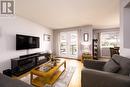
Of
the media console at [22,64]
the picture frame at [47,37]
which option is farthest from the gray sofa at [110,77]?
the picture frame at [47,37]

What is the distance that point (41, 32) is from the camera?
596 centimetres

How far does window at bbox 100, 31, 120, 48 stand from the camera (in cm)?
686

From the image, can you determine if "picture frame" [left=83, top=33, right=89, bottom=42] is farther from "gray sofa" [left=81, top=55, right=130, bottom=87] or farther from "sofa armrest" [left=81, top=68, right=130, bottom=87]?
"sofa armrest" [left=81, top=68, right=130, bottom=87]

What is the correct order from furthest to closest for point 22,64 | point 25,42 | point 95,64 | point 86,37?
1. point 86,37
2. point 25,42
3. point 22,64
4. point 95,64

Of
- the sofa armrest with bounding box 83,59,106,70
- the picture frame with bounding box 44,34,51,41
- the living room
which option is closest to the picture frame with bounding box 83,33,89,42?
the living room

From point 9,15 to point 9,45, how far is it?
110 centimetres

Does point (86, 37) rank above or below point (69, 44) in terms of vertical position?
above

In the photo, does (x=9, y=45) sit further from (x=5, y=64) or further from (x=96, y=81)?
(x=96, y=81)

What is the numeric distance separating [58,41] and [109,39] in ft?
11.9

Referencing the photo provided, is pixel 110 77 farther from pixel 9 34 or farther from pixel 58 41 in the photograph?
pixel 58 41

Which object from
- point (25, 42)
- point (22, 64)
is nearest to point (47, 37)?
point (25, 42)

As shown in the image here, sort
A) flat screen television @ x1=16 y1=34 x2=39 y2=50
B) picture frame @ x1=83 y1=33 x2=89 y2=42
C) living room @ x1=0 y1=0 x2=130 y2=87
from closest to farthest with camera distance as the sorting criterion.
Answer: living room @ x1=0 y1=0 x2=130 y2=87 < flat screen television @ x1=16 y1=34 x2=39 y2=50 < picture frame @ x1=83 y1=33 x2=89 y2=42

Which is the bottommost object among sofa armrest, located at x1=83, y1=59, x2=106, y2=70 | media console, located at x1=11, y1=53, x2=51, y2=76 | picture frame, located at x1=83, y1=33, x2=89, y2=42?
media console, located at x1=11, y1=53, x2=51, y2=76

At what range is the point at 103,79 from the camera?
1607 millimetres
